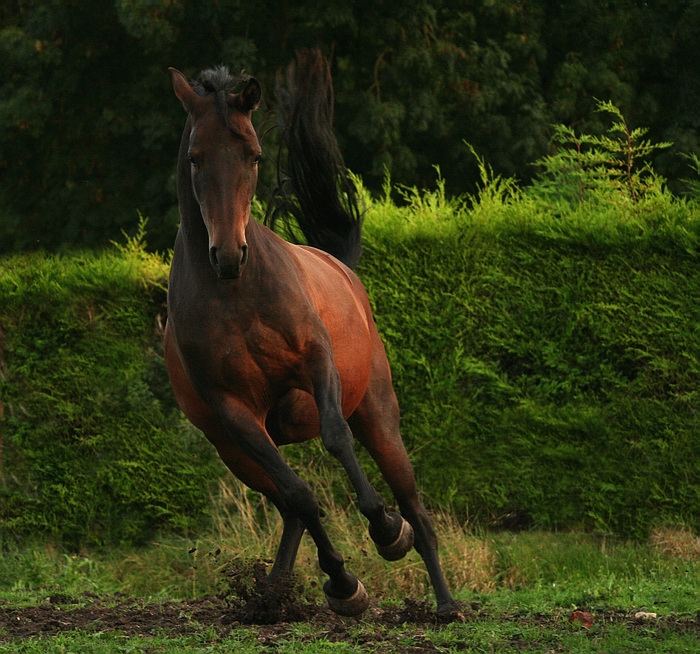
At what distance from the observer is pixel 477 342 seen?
9516mm

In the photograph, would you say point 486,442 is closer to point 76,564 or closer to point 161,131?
point 76,564

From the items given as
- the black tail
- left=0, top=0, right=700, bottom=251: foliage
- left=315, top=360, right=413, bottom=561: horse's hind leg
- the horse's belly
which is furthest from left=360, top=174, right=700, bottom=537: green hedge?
left=0, top=0, right=700, bottom=251: foliage

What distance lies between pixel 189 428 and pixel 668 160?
1102cm

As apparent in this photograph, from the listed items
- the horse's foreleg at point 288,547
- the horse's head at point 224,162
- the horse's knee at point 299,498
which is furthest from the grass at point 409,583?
the horse's head at point 224,162

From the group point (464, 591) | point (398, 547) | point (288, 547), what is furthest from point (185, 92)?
point (464, 591)

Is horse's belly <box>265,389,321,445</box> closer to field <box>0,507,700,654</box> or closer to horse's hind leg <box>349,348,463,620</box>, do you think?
horse's hind leg <box>349,348,463,620</box>

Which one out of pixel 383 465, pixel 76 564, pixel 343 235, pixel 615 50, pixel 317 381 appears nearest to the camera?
pixel 317 381

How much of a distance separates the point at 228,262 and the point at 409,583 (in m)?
4.09

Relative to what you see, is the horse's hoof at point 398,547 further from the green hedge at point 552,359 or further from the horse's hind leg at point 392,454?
the green hedge at point 552,359

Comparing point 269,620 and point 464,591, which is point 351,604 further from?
point 464,591

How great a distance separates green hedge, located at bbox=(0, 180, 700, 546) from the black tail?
211 cm

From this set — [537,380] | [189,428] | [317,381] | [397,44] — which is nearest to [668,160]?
[397,44]

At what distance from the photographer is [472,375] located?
9484mm

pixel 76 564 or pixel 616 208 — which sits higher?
pixel 616 208
